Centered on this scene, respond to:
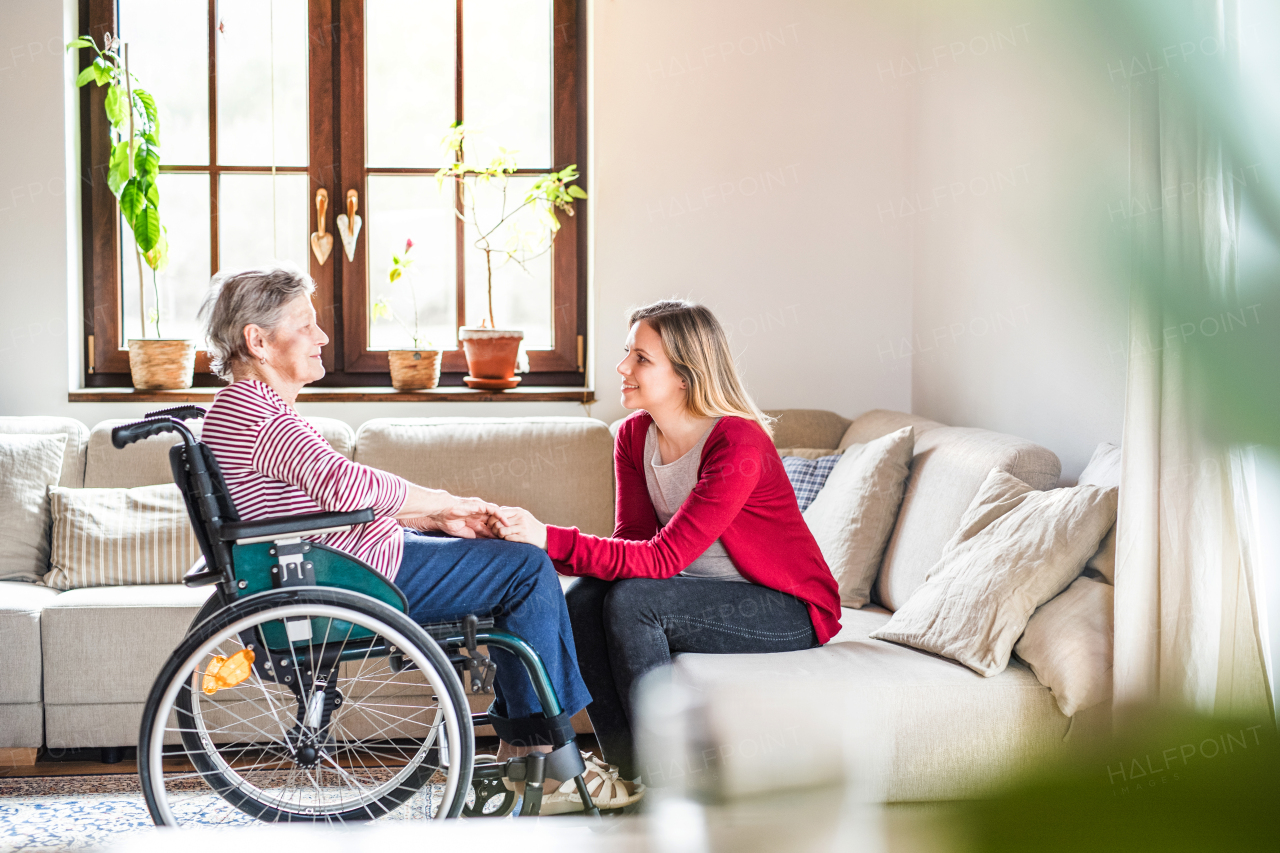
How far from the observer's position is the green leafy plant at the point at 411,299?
140 inches

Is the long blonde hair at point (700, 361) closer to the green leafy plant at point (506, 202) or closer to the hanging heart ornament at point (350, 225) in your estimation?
the green leafy plant at point (506, 202)

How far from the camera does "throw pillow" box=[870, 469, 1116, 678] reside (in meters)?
1.75

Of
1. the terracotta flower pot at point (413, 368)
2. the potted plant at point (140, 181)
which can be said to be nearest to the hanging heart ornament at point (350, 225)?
the terracotta flower pot at point (413, 368)

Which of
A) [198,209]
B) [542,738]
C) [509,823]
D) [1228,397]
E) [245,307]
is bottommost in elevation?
[542,738]

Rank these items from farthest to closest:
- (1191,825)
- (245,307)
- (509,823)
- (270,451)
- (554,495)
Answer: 1. (554,495)
2. (245,307)
3. (270,451)
4. (509,823)
5. (1191,825)

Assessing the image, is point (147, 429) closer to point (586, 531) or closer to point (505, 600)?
point (505, 600)

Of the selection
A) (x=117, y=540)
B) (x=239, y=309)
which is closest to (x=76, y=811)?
(x=117, y=540)

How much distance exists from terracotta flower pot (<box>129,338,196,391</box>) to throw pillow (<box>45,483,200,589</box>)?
2.25 ft

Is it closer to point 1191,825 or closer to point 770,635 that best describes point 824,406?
point 770,635

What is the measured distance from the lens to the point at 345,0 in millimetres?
3582

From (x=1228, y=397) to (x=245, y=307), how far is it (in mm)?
1893

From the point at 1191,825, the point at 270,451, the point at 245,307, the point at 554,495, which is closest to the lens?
the point at 1191,825

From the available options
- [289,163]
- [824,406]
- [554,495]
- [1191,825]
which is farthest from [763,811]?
[289,163]

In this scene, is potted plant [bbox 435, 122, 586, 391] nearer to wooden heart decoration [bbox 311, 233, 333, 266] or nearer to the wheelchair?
wooden heart decoration [bbox 311, 233, 333, 266]
